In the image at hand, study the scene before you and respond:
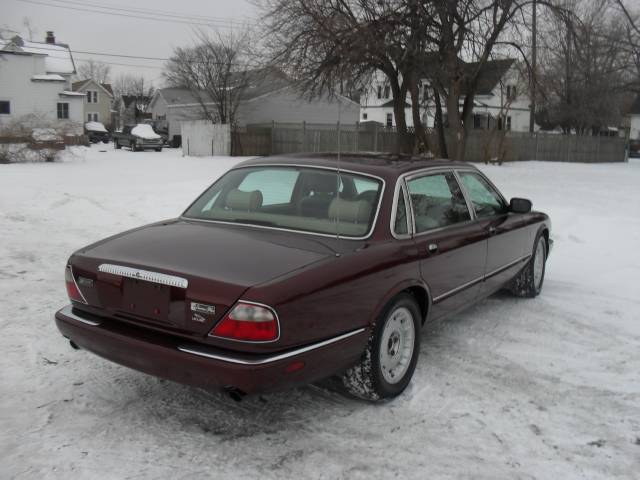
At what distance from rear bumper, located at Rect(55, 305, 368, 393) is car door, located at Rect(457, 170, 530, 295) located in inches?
80.0

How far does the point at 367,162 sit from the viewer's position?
4492mm

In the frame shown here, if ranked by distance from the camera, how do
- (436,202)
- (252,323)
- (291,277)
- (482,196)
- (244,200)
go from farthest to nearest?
(482,196), (436,202), (244,200), (291,277), (252,323)

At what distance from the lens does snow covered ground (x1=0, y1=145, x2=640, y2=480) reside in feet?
10.4

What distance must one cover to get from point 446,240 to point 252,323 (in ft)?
6.33

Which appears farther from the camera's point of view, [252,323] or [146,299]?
[146,299]

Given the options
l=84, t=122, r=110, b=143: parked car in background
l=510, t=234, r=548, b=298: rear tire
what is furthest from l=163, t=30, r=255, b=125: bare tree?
l=510, t=234, r=548, b=298: rear tire

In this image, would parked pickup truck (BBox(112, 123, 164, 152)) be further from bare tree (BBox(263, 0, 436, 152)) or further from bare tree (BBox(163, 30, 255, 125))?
bare tree (BBox(263, 0, 436, 152))

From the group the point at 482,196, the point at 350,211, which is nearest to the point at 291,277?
the point at 350,211

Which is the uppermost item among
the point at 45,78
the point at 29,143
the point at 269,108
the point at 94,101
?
the point at 94,101

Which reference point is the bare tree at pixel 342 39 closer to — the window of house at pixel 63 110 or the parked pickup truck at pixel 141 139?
the parked pickup truck at pixel 141 139

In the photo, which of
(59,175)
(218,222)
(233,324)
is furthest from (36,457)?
(59,175)

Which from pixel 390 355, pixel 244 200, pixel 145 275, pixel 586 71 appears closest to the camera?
pixel 145 275

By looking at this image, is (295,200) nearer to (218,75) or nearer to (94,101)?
(218,75)

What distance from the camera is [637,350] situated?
497 centimetres
